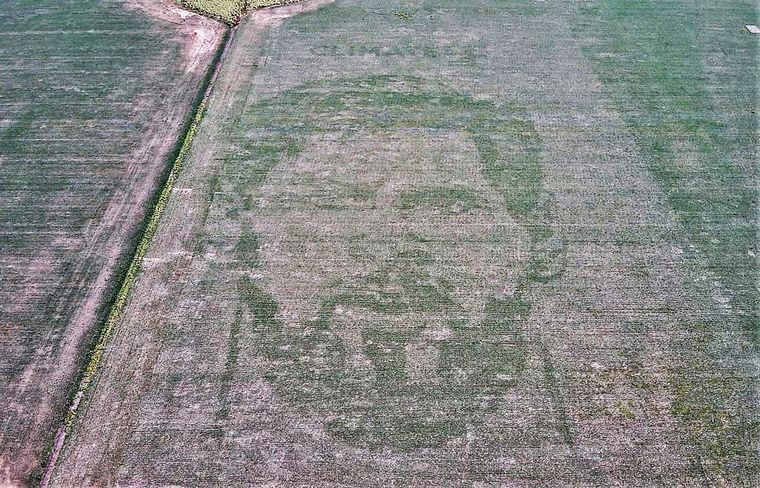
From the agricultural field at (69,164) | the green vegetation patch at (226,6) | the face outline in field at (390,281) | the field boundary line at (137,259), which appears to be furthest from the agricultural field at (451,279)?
the green vegetation patch at (226,6)

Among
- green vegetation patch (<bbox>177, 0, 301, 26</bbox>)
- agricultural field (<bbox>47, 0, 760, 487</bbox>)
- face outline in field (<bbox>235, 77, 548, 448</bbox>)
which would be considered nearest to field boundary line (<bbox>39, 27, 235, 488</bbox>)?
agricultural field (<bbox>47, 0, 760, 487</bbox>)

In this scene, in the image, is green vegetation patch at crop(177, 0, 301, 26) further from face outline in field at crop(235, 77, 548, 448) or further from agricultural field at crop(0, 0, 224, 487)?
face outline in field at crop(235, 77, 548, 448)

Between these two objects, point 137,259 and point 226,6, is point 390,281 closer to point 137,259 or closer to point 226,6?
point 137,259

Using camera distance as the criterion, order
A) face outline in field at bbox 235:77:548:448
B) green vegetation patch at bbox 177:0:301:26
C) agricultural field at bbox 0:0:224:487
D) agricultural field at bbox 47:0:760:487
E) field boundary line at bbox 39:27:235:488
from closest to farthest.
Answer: agricultural field at bbox 47:0:760:487, field boundary line at bbox 39:27:235:488, face outline in field at bbox 235:77:548:448, agricultural field at bbox 0:0:224:487, green vegetation patch at bbox 177:0:301:26

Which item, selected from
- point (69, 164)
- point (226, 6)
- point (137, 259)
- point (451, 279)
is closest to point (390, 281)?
point (451, 279)

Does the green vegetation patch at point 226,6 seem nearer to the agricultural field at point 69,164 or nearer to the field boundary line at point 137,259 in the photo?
the agricultural field at point 69,164

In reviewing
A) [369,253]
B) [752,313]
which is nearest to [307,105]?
[369,253]

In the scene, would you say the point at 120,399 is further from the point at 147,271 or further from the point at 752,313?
the point at 752,313
